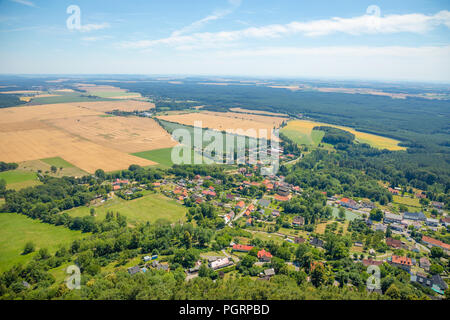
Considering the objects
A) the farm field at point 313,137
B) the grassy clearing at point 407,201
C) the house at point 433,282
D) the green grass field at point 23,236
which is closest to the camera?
the house at point 433,282

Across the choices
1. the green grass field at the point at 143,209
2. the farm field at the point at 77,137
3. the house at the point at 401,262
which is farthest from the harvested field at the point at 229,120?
the house at the point at 401,262

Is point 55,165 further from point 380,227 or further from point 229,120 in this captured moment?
point 229,120

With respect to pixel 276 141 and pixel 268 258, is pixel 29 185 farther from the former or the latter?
pixel 276 141

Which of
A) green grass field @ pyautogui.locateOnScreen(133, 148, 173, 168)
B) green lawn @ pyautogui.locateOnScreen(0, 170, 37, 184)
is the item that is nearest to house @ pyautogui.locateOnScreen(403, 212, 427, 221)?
green grass field @ pyautogui.locateOnScreen(133, 148, 173, 168)

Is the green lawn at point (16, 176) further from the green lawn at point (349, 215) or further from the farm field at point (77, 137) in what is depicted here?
the green lawn at point (349, 215)

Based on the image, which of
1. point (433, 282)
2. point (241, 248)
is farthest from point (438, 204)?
point (241, 248)

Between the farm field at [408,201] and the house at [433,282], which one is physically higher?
the farm field at [408,201]
